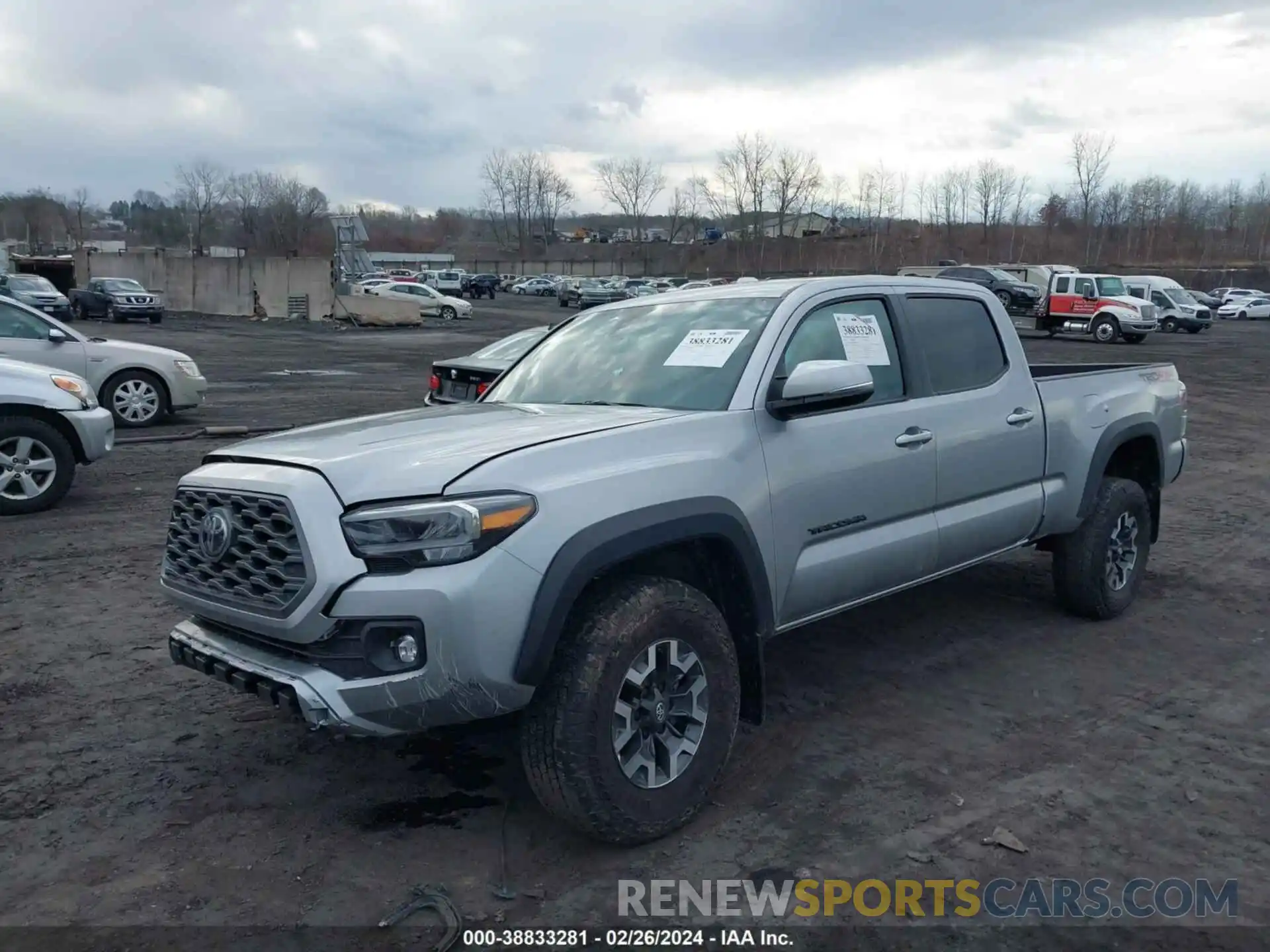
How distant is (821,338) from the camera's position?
4527 millimetres

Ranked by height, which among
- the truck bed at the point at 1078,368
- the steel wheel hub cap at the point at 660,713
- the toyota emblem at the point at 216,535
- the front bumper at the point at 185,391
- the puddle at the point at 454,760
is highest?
the truck bed at the point at 1078,368

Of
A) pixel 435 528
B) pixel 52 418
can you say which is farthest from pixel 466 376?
pixel 435 528

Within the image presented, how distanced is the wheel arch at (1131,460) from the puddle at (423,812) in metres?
3.63

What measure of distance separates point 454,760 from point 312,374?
18.1 metres

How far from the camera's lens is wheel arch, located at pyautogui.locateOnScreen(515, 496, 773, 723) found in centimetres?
323

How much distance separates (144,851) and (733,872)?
1.96 meters

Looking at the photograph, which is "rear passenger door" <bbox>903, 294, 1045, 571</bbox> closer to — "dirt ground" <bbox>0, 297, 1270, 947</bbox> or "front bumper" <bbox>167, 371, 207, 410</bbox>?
"dirt ground" <bbox>0, 297, 1270, 947</bbox>

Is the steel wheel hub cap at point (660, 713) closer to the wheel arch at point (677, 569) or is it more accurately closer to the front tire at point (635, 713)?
the front tire at point (635, 713)

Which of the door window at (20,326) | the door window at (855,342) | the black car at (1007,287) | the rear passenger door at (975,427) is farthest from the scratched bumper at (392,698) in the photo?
the black car at (1007,287)

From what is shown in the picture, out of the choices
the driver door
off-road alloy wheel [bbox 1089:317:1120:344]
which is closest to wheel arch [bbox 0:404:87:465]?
the driver door

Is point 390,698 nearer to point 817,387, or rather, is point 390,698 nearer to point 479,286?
point 817,387

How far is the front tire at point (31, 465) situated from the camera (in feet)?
26.8

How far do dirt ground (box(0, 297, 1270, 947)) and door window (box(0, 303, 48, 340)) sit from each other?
189 inches

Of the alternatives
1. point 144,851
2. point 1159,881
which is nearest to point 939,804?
point 1159,881
